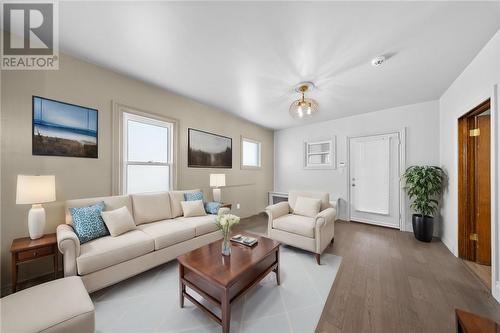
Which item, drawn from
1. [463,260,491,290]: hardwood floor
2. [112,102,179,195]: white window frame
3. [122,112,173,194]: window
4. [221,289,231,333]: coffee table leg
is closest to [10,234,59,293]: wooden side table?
[112,102,179,195]: white window frame

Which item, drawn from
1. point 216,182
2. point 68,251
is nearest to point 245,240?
point 68,251

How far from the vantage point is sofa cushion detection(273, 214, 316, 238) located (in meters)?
2.61

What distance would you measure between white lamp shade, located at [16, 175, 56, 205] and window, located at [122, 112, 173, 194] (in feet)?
3.07

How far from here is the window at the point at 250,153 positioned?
4.98 meters

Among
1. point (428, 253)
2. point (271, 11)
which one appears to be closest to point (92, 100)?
point (271, 11)

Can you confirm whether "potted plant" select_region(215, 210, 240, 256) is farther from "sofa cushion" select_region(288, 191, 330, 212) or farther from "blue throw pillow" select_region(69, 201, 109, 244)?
"sofa cushion" select_region(288, 191, 330, 212)

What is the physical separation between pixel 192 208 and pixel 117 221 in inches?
41.4

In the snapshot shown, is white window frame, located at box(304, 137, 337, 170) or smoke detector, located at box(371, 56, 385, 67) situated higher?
smoke detector, located at box(371, 56, 385, 67)

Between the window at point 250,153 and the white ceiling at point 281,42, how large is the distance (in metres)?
2.02

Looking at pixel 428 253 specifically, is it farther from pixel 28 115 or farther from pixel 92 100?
pixel 28 115

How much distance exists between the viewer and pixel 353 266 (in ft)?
7.98

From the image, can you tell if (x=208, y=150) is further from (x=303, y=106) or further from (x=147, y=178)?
(x=303, y=106)

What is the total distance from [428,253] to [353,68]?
299cm

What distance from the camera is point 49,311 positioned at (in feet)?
3.55
